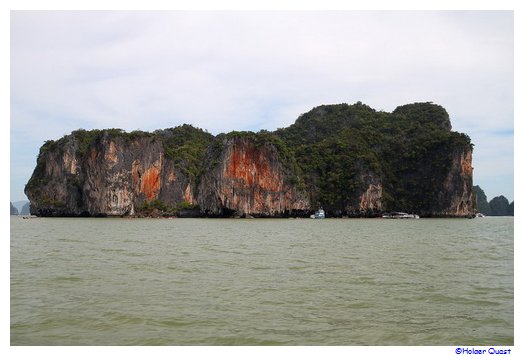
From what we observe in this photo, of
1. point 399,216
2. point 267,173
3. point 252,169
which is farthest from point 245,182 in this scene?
point 399,216

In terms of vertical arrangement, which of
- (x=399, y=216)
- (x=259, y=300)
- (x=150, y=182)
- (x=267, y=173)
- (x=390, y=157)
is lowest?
(x=259, y=300)

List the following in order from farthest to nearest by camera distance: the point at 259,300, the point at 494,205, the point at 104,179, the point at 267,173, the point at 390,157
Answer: the point at 494,205
the point at 390,157
the point at 267,173
the point at 104,179
the point at 259,300

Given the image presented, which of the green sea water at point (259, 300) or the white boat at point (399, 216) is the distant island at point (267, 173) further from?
the green sea water at point (259, 300)

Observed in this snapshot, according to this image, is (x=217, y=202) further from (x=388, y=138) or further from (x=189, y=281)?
(x=189, y=281)

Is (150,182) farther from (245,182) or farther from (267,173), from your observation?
(267,173)

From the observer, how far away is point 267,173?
80.8 metres

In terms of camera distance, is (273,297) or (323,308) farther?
(273,297)

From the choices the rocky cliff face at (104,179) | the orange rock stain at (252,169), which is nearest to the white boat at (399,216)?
the orange rock stain at (252,169)

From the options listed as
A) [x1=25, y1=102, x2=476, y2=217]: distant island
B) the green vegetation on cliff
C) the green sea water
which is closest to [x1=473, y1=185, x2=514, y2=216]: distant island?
the green vegetation on cliff

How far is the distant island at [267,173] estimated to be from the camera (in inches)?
3086
